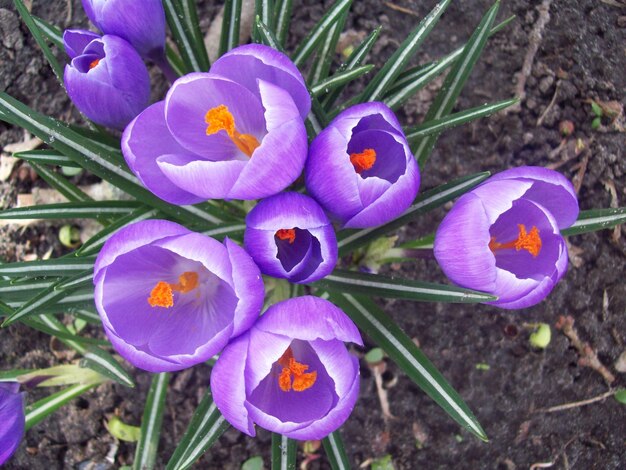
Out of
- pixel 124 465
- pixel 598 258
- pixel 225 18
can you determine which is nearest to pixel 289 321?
pixel 225 18

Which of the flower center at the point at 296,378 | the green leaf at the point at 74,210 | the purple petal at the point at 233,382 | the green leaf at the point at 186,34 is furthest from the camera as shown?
the green leaf at the point at 186,34

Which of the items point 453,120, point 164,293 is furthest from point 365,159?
point 164,293

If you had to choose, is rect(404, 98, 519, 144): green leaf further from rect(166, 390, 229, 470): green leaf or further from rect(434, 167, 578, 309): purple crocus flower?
rect(166, 390, 229, 470): green leaf

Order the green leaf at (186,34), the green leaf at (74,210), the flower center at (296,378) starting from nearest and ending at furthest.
→ 1. the flower center at (296,378)
2. the green leaf at (74,210)
3. the green leaf at (186,34)

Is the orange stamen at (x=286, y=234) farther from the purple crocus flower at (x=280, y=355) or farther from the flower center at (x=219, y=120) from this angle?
the flower center at (x=219, y=120)

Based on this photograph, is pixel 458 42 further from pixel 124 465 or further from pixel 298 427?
pixel 124 465

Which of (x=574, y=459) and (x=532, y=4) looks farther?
(x=532, y=4)

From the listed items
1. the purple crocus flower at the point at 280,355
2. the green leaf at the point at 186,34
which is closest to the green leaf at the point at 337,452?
the purple crocus flower at the point at 280,355
